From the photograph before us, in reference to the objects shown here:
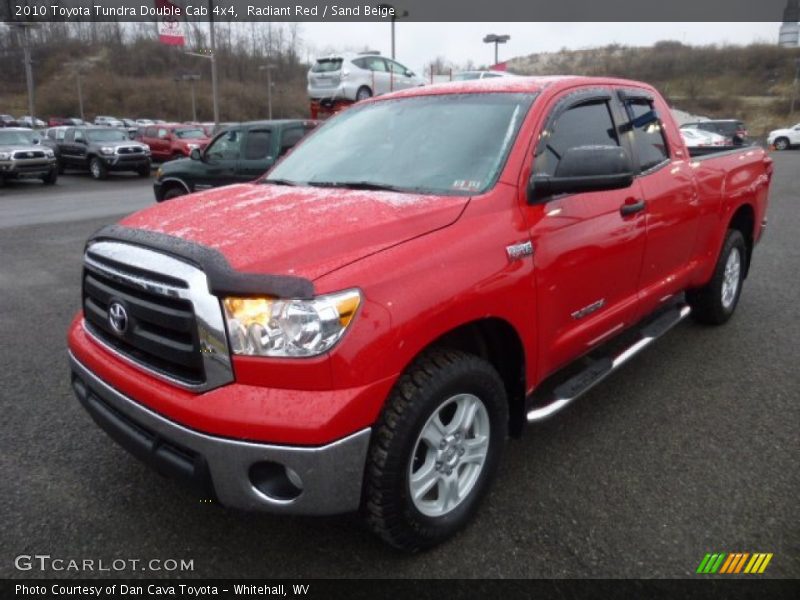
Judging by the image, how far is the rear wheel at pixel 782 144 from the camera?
3559 centimetres

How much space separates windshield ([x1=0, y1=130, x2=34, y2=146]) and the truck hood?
20.2 meters

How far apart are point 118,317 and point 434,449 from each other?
1.31m

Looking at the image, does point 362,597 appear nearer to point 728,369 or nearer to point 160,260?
point 160,260

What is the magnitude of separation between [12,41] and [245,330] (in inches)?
3860

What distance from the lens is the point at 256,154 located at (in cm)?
1070

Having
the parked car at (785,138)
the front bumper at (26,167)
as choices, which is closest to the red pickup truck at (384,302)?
the front bumper at (26,167)

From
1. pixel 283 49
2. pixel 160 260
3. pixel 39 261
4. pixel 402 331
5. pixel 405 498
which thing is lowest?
pixel 39 261

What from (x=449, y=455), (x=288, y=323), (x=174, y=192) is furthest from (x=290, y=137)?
(x=288, y=323)

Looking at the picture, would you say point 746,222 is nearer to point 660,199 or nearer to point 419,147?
point 660,199

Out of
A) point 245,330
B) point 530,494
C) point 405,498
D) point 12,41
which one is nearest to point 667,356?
point 530,494

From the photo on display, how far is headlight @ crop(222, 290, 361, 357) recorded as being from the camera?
2.01m

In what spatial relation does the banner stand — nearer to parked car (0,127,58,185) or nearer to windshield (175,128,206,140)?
windshield (175,128,206,140)

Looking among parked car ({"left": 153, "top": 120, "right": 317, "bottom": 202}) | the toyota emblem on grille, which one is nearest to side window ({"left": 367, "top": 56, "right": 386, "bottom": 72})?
parked car ({"left": 153, "top": 120, "right": 317, "bottom": 202})

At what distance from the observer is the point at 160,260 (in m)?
2.23
